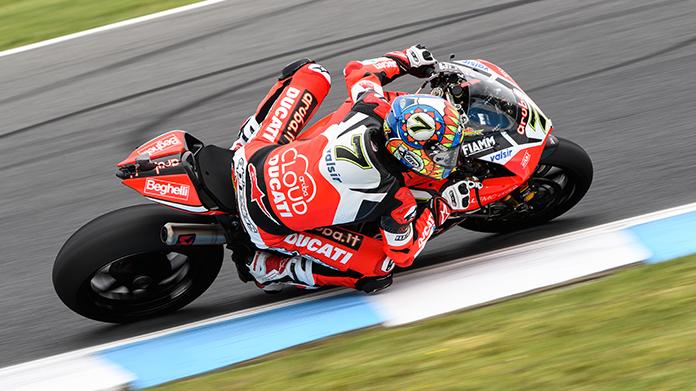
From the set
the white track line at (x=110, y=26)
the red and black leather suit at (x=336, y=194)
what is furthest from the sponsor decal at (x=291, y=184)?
the white track line at (x=110, y=26)

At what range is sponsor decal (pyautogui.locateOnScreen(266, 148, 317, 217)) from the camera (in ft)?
16.0

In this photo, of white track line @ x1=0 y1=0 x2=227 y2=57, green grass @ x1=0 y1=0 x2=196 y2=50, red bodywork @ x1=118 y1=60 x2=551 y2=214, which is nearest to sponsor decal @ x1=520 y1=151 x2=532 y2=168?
red bodywork @ x1=118 y1=60 x2=551 y2=214

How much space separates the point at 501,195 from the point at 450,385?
1422 millimetres

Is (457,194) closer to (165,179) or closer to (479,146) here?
(479,146)

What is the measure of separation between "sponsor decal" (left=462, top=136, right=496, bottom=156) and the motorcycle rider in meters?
0.22

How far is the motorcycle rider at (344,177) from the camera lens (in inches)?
185

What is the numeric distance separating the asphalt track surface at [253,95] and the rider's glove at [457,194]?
80 cm

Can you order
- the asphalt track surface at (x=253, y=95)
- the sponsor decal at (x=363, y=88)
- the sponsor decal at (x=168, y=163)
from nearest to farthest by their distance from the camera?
the sponsor decal at (x=168, y=163), the sponsor decal at (x=363, y=88), the asphalt track surface at (x=253, y=95)

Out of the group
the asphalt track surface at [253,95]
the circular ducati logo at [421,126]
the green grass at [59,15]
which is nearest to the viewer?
the circular ducati logo at [421,126]

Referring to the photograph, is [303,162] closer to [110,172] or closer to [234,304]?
[234,304]

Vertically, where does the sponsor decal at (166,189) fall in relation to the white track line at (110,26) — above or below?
above

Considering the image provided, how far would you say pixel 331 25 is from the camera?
29.0 feet

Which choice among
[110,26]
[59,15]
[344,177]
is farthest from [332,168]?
[59,15]

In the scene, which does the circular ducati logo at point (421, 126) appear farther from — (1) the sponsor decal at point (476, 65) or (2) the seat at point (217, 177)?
(2) the seat at point (217, 177)
